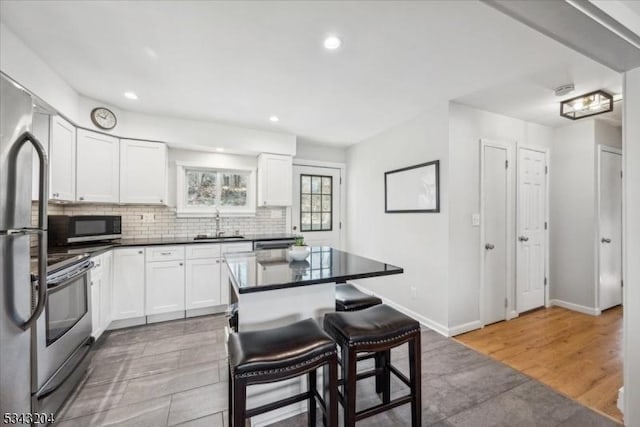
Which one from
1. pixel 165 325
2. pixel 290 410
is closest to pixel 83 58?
pixel 165 325

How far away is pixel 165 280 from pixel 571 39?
4026 mm

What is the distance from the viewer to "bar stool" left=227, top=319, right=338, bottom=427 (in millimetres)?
1103

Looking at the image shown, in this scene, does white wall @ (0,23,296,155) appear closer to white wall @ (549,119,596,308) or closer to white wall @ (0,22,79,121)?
white wall @ (0,22,79,121)

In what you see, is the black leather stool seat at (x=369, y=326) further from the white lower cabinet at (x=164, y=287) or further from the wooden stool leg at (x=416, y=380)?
the white lower cabinet at (x=164, y=287)

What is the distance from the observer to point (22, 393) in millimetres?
1321

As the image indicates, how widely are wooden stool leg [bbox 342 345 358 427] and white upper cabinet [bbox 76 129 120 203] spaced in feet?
10.7

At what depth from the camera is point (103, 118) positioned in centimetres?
297

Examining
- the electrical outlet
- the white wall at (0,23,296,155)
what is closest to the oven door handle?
the electrical outlet

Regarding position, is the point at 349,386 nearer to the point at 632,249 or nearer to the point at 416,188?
the point at 632,249

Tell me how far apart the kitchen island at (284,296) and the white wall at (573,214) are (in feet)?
11.2

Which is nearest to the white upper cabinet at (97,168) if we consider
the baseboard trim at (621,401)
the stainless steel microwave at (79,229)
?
the stainless steel microwave at (79,229)

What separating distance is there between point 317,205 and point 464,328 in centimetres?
289

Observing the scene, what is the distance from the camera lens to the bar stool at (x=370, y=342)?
1.31m

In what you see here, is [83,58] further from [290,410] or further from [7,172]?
[290,410]
